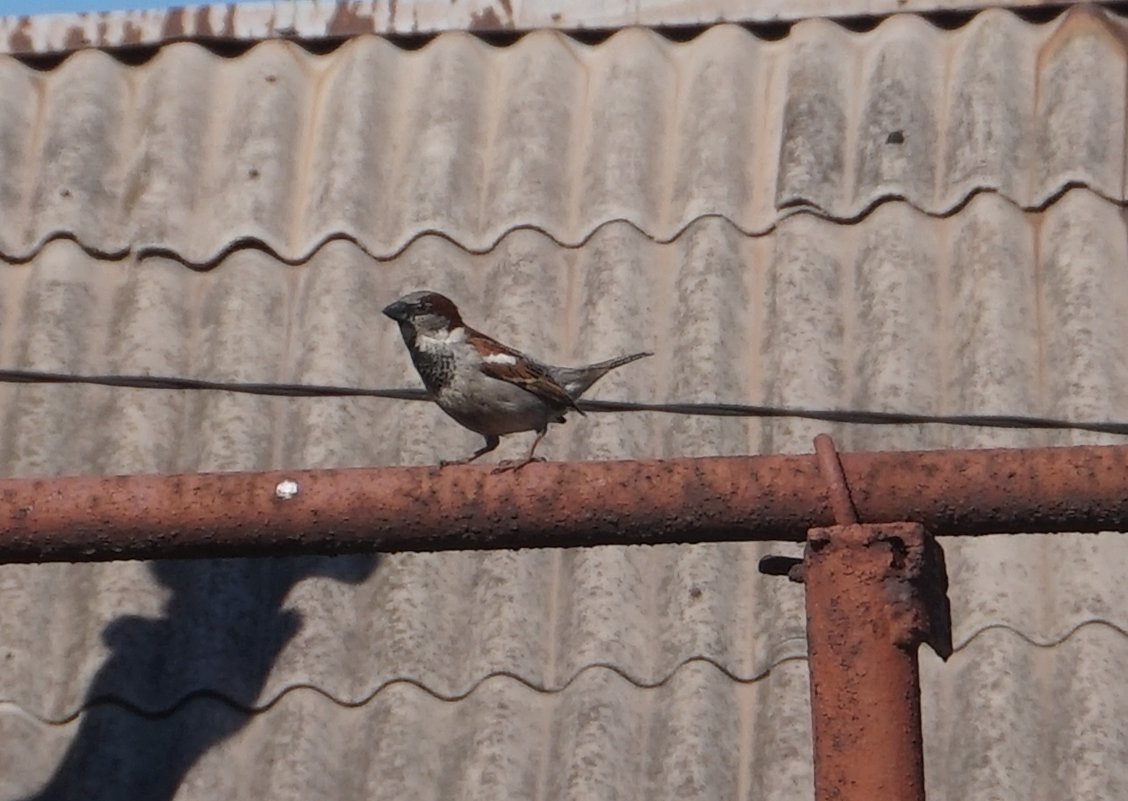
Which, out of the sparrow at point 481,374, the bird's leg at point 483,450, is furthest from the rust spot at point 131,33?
the bird's leg at point 483,450

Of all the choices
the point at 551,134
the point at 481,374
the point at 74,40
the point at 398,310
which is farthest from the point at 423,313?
the point at 74,40

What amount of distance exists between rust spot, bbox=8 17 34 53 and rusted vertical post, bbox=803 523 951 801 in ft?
11.8

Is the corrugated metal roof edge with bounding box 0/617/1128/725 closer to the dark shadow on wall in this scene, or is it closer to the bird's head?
the dark shadow on wall

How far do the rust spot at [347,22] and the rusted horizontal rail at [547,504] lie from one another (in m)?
2.96

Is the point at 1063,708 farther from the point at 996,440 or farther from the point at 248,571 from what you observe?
the point at 248,571

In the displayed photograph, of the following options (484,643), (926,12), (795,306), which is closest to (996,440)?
(795,306)

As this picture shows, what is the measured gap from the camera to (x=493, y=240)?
4.81 meters

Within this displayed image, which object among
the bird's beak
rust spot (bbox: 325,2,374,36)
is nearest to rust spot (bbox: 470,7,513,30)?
rust spot (bbox: 325,2,374,36)

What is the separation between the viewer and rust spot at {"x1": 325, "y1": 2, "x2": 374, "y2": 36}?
539 cm

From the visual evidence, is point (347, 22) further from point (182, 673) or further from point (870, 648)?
point (870, 648)

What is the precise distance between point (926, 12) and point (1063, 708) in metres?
2.14

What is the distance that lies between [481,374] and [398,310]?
241 millimetres

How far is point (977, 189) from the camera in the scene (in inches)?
184

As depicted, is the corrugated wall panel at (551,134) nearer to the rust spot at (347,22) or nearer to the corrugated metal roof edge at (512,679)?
the rust spot at (347,22)
